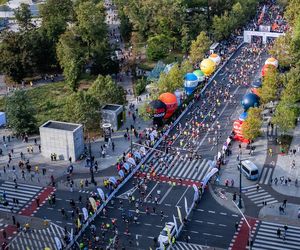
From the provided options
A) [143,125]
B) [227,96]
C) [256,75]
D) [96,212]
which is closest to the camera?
[96,212]

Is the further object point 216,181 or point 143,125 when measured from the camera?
point 143,125

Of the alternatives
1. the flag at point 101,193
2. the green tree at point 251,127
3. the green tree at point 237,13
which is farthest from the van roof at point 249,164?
the green tree at point 237,13

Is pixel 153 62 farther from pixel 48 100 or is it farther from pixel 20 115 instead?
pixel 20 115

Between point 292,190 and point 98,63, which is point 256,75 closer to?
point 98,63

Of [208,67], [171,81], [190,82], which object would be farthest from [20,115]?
[208,67]

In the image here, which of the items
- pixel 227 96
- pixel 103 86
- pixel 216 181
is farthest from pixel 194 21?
pixel 216 181

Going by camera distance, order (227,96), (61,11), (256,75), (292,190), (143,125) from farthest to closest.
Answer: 1. (61,11)
2. (256,75)
3. (227,96)
4. (143,125)
5. (292,190)
